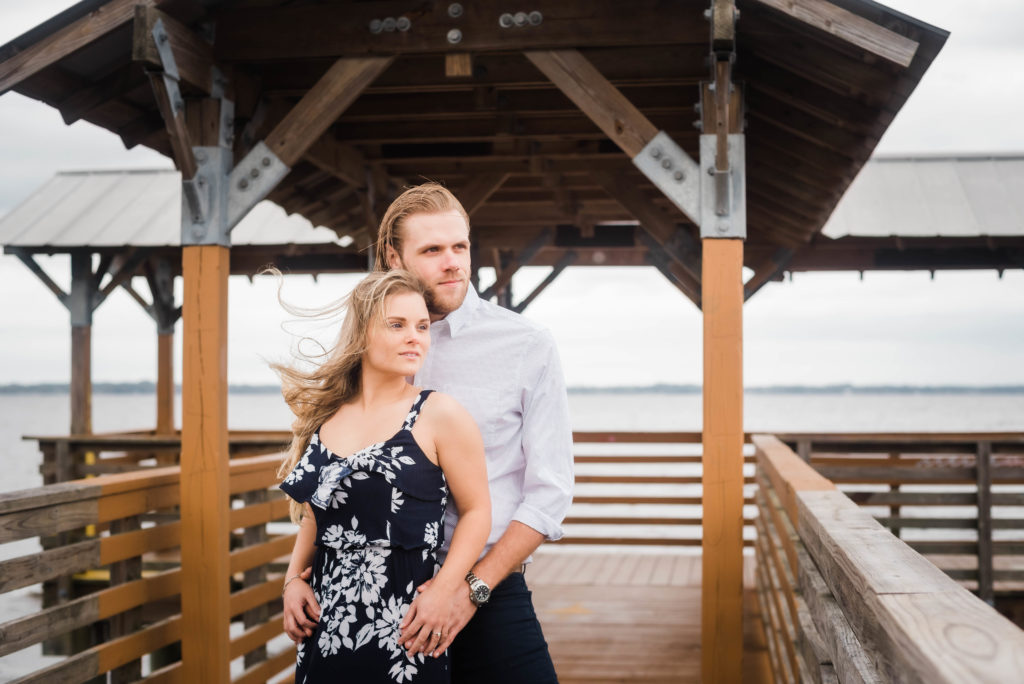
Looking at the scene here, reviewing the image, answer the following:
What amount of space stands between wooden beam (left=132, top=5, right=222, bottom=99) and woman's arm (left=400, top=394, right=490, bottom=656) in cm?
269

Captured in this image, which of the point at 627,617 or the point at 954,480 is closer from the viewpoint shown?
the point at 627,617

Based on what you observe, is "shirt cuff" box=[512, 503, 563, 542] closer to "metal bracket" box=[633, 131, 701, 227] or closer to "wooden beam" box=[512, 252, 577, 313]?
"metal bracket" box=[633, 131, 701, 227]

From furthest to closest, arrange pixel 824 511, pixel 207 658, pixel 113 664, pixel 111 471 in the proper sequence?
pixel 111 471
pixel 207 658
pixel 113 664
pixel 824 511

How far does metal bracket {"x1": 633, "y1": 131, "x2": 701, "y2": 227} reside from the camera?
4020 mm

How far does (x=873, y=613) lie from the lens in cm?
140

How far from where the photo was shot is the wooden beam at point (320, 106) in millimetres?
4172

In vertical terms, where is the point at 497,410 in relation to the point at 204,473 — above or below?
above

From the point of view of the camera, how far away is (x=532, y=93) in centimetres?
591

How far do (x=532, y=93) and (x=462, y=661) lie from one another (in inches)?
181

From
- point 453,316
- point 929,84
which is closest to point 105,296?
point 453,316

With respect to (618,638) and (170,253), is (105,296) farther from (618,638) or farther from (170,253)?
(618,638)

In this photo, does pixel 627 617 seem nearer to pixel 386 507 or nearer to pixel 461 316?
pixel 461 316

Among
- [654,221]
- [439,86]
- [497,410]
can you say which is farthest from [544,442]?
[654,221]

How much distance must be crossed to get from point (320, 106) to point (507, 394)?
2.67 m
